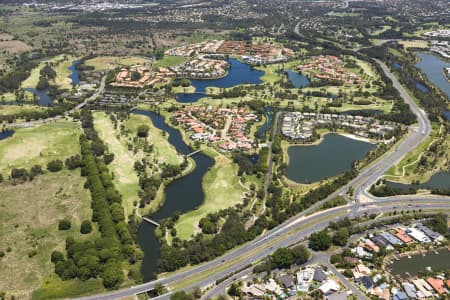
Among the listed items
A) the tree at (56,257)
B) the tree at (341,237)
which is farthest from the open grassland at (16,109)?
the tree at (341,237)

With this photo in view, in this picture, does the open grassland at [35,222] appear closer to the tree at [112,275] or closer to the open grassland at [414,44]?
the tree at [112,275]

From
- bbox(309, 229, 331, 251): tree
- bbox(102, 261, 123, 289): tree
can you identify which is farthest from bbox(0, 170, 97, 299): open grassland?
bbox(309, 229, 331, 251): tree

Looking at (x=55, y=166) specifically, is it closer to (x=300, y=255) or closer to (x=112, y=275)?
(x=112, y=275)

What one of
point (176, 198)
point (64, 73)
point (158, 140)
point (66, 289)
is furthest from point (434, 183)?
Result: point (64, 73)

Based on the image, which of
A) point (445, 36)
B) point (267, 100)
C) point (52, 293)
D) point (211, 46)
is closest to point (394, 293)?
point (52, 293)

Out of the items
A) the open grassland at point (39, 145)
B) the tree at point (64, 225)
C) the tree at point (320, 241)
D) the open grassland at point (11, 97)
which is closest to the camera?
the tree at point (320, 241)

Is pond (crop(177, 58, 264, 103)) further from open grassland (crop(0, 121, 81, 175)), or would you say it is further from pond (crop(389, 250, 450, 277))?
pond (crop(389, 250, 450, 277))
